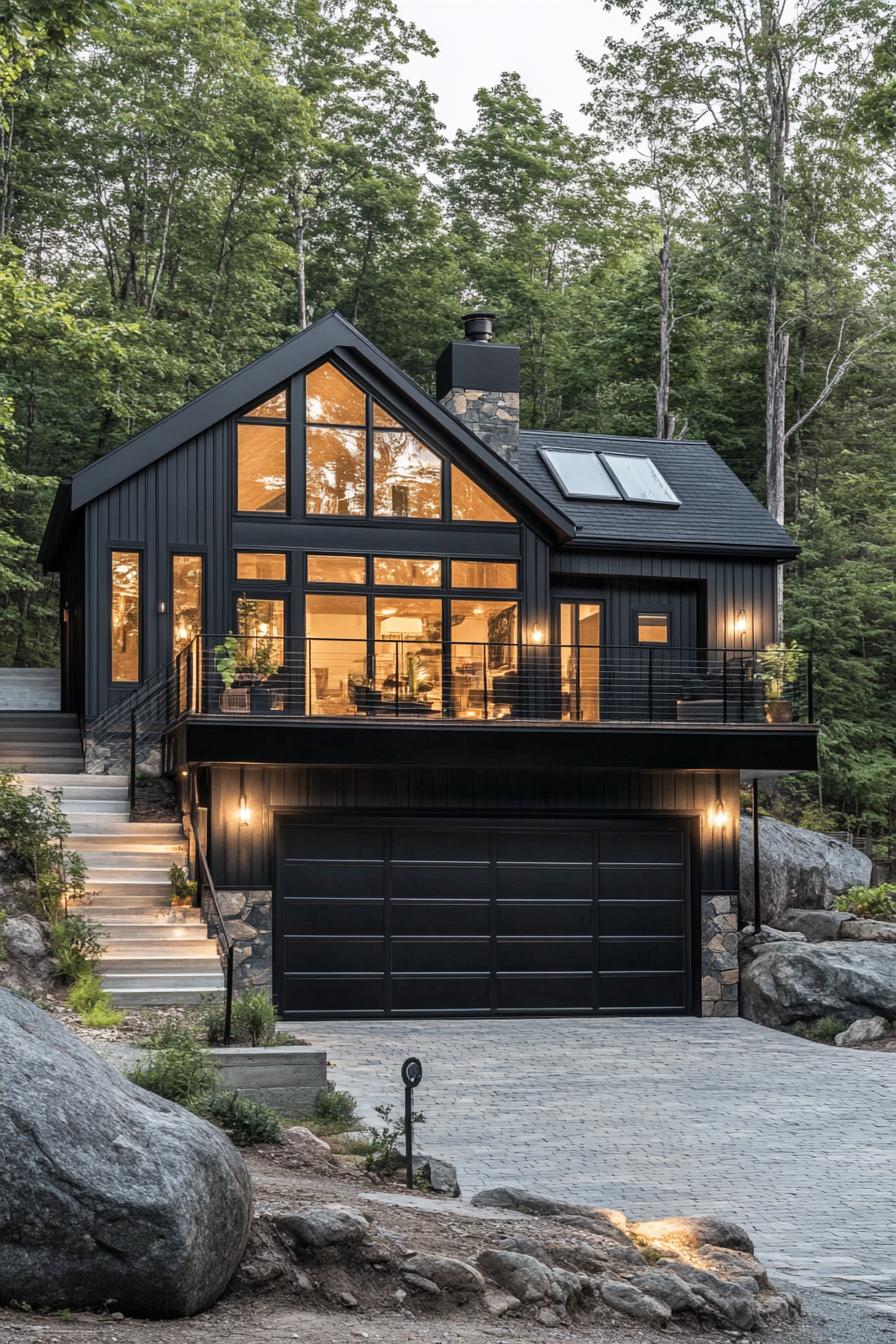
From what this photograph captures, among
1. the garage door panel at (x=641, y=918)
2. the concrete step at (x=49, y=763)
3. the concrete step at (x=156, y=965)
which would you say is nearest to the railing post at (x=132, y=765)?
the concrete step at (x=49, y=763)

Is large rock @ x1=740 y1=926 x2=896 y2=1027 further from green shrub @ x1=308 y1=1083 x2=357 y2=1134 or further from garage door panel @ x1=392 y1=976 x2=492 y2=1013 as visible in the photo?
green shrub @ x1=308 y1=1083 x2=357 y2=1134

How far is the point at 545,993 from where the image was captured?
716 inches

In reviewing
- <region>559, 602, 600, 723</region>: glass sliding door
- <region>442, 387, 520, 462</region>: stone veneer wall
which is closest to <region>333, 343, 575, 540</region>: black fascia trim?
<region>559, 602, 600, 723</region>: glass sliding door

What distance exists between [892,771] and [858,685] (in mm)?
2020

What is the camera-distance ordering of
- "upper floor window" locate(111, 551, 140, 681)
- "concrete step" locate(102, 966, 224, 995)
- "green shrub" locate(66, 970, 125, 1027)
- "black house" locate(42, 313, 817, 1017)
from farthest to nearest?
"upper floor window" locate(111, 551, 140, 681), "black house" locate(42, 313, 817, 1017), "concrete step" locate(102, 966, 224, 995), "green shrub" locate(66, 970, 125, 1027)

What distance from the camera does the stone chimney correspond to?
70.8ft

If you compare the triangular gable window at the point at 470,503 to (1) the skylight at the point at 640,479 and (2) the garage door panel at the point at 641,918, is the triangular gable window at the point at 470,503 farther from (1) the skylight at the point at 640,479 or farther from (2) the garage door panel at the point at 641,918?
(2) the garage door panel at the point at 641,918

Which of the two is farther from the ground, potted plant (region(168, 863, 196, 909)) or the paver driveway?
potted plant (region(168, 863, 196, 909))

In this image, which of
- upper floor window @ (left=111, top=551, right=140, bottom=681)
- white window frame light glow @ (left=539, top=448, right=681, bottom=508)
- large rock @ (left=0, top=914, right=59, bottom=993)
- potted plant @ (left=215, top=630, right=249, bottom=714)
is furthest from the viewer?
white window frame light glow @ (left=539, top=448, right=681, bottom=508)

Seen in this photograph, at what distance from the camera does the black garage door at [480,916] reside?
17594mm

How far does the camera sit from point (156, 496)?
63.1 ft

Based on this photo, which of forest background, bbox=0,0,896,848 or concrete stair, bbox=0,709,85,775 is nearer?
concrete stair, bbox=0,709,85,775

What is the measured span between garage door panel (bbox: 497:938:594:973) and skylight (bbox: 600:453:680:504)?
719 centimetres

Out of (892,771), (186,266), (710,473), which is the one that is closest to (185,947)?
(710,473)
